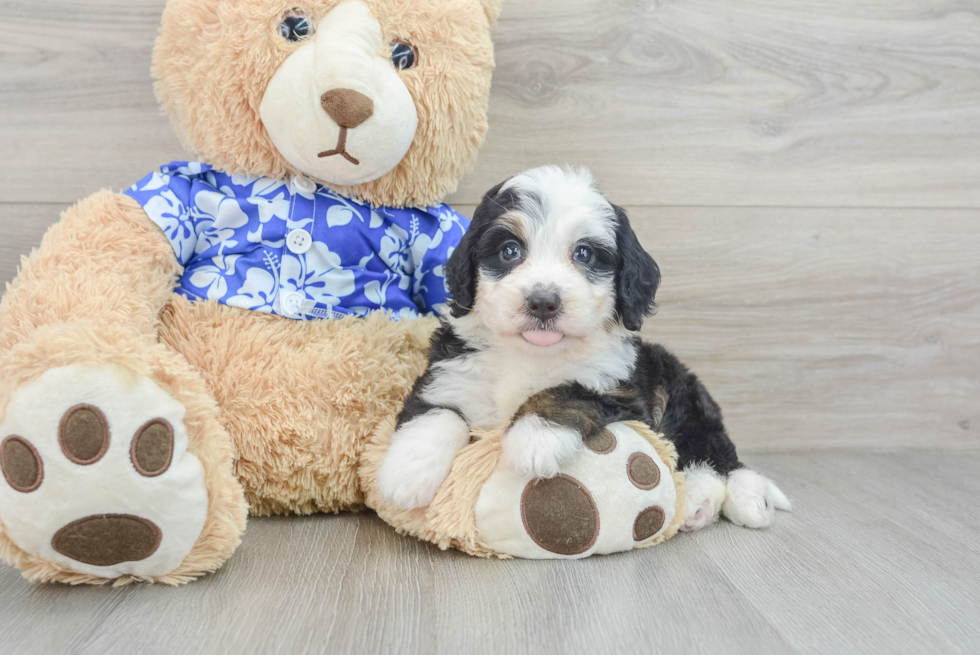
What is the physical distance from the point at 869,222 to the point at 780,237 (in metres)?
0.33

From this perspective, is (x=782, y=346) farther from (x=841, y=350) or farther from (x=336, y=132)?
(x=336, y=132)

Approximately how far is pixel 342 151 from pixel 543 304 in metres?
0.65

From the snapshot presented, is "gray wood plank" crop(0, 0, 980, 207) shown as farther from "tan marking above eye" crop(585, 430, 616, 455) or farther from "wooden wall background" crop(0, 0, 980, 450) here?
"tan marking above eye" crop(585, 430, 616, 455)

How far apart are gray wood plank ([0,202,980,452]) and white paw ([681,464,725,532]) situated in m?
0.68

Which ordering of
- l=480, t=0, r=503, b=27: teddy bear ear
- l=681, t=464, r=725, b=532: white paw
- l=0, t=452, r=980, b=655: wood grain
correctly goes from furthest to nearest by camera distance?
1. l=480, t=0, r=503, b=27: teddy bear ear
2. l=681, t=464, r=725, b=532: white paw
3. l=0, t=452, r=980, b=655: wood grain

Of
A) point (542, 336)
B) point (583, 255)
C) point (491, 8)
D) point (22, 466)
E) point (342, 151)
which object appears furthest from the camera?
point (491, 8)

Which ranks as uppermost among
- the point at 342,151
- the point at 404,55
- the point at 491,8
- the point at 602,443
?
the point at 491,8

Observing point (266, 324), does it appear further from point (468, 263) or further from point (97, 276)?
point (468, 263)

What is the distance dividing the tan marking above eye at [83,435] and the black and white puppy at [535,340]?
556 mm

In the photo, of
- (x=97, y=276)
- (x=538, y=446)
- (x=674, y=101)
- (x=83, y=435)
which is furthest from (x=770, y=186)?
(x=83, y=435)

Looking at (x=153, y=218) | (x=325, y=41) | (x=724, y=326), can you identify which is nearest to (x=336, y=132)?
(x=325, y=41)

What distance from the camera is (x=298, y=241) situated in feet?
6.12

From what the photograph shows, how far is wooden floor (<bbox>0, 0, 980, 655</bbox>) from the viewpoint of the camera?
85.1 inches

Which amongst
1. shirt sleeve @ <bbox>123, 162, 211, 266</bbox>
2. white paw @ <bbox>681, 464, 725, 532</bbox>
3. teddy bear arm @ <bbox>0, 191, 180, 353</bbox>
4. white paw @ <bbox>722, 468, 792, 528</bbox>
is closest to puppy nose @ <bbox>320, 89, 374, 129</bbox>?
shirt sleeve @ <bbox>123, 162, 211, 266</bbox>
